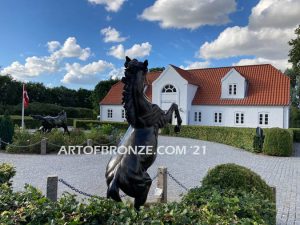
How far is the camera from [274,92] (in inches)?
1028

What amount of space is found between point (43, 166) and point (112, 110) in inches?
921

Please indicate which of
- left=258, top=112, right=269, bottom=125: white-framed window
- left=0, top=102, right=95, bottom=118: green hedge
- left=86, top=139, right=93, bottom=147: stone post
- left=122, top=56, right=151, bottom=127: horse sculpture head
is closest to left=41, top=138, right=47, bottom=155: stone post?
left=86, top=139, right=93, bottom=147: stone post

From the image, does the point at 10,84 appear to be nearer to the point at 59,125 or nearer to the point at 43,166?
the point at 59,125

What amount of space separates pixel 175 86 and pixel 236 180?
2502 cm

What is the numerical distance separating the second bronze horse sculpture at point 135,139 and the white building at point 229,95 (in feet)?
68.9

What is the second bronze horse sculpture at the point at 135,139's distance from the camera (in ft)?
12.4

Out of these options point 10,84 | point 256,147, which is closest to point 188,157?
point 256,147

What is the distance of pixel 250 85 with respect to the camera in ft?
91.6

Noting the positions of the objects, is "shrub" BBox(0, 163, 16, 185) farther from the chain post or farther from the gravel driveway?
the gravel driveway

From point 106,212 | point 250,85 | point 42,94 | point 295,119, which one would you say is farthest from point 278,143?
point 42,94

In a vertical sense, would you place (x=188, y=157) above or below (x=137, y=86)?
below

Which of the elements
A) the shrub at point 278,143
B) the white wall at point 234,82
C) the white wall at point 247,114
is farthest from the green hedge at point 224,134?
the white wall at point 234,82

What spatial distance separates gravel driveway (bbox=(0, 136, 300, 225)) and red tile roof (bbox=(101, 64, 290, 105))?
464 inches

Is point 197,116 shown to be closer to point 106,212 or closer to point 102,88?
point 102,88
